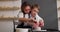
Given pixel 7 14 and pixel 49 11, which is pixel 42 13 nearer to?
pixel 49 11

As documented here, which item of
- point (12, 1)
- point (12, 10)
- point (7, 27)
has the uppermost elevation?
point (12, 1)

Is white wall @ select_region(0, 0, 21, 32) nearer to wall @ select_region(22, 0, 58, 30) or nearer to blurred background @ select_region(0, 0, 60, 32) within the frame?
blurred background @ select_region(0, 0, 60, 32)

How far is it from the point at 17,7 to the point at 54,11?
0.84 meters

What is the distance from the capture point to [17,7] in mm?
2568

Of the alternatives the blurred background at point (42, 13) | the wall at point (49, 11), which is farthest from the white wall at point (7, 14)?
the wall at point (49, 11)

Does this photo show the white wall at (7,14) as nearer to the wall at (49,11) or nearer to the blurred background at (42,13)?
the blurred background at (42,13)

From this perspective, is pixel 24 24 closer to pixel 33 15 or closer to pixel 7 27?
pixel 33 15

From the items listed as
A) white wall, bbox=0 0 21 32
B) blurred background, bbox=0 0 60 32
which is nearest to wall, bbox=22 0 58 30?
blurred background, bbox=0 0 60 32

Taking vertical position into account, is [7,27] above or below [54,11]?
below

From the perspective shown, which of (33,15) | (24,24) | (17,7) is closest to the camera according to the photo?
(24,24)

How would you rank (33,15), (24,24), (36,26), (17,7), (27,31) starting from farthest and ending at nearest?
(17,7), (33,15), (36,26), (24,24), (27,31)

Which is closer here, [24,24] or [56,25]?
[24,24]

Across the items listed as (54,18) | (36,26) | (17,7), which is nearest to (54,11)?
(54,18)

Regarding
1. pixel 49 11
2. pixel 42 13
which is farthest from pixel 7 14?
pixel 49 11
